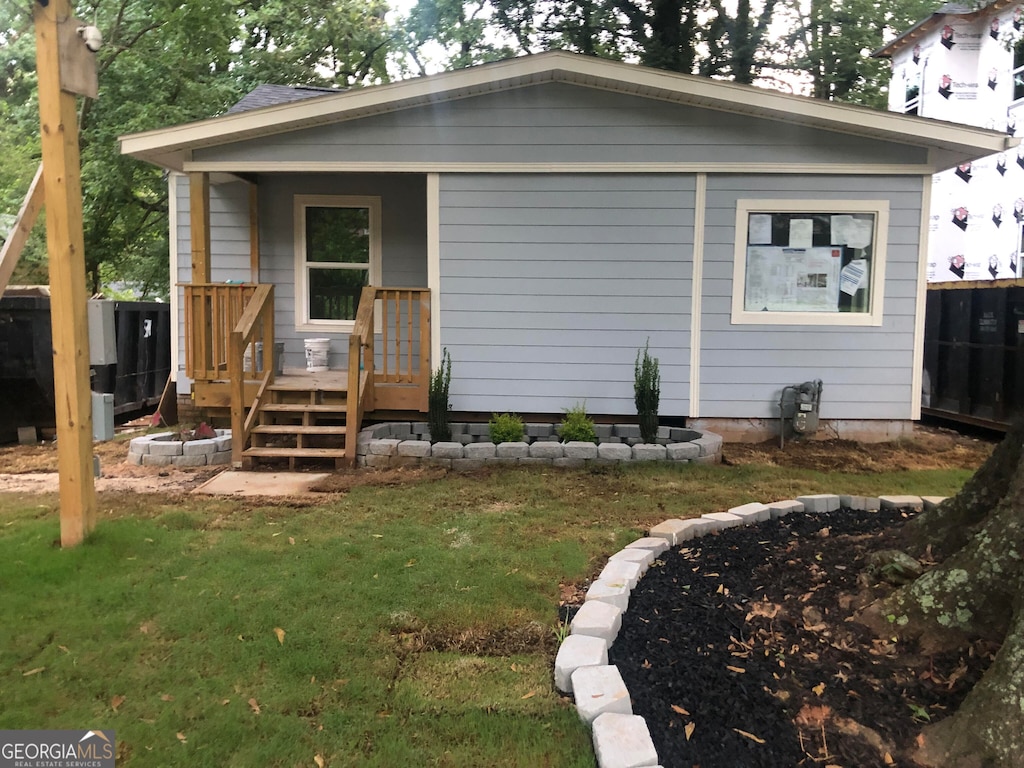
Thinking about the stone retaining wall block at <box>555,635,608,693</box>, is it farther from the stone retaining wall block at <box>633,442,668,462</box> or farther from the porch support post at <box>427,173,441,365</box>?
the porch support post at <box>427,173,441,365</box>

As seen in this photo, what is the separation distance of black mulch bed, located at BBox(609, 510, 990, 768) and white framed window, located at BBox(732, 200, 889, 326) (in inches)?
150

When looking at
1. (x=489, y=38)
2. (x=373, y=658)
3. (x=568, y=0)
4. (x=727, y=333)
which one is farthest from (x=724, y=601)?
(x=489, y=38)

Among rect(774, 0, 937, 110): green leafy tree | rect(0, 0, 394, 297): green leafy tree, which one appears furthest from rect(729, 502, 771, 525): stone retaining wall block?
rect(774, 0, 937, 110): green leafy tree

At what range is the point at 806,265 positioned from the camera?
6.71 meters

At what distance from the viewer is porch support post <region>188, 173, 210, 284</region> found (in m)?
6.70

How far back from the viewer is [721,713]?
7.03 feet

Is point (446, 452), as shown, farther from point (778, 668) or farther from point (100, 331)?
point (778, 668)

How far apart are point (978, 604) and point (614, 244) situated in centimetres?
493

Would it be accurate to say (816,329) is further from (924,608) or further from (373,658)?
(373,658)

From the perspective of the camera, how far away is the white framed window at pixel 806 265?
6.66 meters

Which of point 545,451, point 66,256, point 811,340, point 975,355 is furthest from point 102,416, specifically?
point 975,355

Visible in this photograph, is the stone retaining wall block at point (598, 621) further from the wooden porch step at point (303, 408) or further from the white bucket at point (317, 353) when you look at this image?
the white bucket at point (317, 353)

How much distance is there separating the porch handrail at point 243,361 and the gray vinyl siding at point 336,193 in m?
1.24

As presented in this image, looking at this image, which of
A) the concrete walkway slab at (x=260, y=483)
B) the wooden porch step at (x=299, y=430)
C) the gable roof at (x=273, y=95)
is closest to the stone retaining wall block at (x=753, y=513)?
the concrete walkway slab at (x=260, y=483)
